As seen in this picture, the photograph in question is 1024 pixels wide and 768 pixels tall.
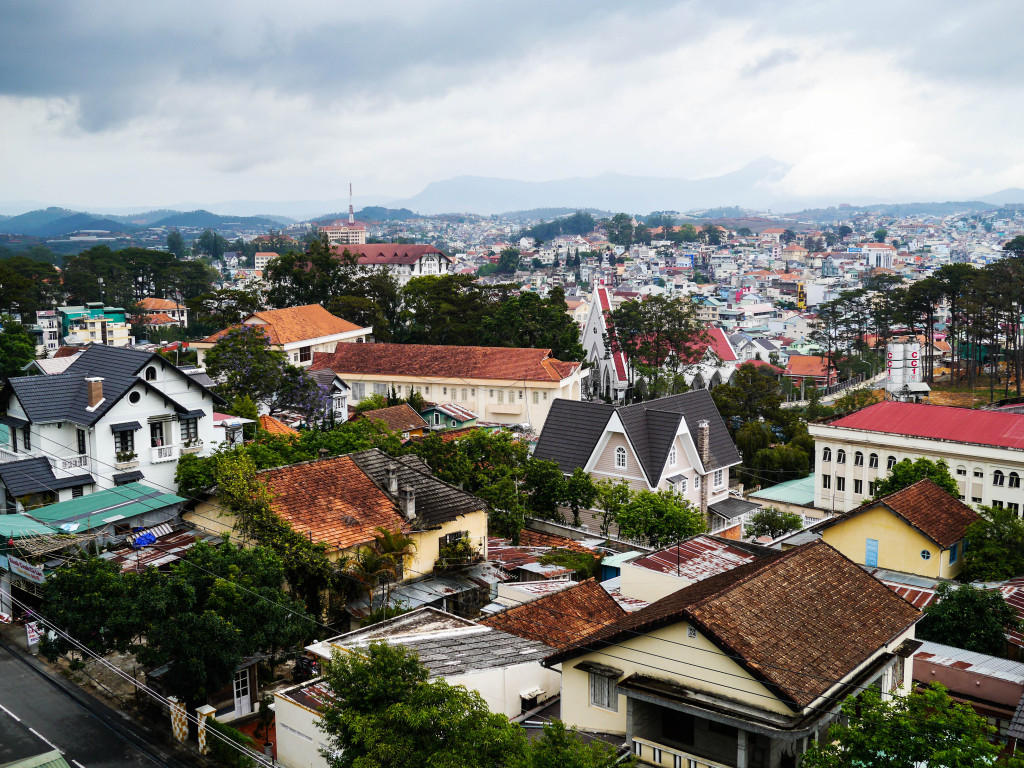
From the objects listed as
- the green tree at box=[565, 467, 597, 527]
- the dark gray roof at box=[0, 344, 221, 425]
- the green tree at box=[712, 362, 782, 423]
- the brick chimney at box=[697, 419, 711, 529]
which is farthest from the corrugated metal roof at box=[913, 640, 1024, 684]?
the green tree at box=[712, 362, 782, 423]

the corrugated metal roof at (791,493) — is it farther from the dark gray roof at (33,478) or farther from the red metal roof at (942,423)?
the dark gray roof at (33,478)

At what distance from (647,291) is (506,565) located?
116191mm

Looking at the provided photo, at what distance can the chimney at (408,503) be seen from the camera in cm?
2294

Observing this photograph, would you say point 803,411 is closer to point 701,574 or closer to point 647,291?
point 701,574

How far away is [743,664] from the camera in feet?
39.7

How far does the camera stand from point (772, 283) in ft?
570

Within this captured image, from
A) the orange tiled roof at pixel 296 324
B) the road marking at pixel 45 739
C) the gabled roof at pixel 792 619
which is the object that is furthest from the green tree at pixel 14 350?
the gabled roof at pixel 792 619

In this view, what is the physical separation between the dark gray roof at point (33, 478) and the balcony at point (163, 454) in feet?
5.66

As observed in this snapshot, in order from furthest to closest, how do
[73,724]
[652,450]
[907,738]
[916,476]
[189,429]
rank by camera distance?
[652,450] → [916,476] → [189,429] → [73,724] → [907,738]

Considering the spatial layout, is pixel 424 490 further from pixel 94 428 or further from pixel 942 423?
pixel 942 423

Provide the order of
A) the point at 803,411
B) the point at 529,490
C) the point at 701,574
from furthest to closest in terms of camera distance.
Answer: the point at 803,411
the point at 529,490
the point at 701,574

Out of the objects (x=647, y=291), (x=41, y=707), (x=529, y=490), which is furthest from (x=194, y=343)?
(x=647, y=291)

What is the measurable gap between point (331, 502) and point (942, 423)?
2490 cm

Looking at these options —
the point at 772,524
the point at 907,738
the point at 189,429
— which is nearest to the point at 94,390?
the point at 189,429
